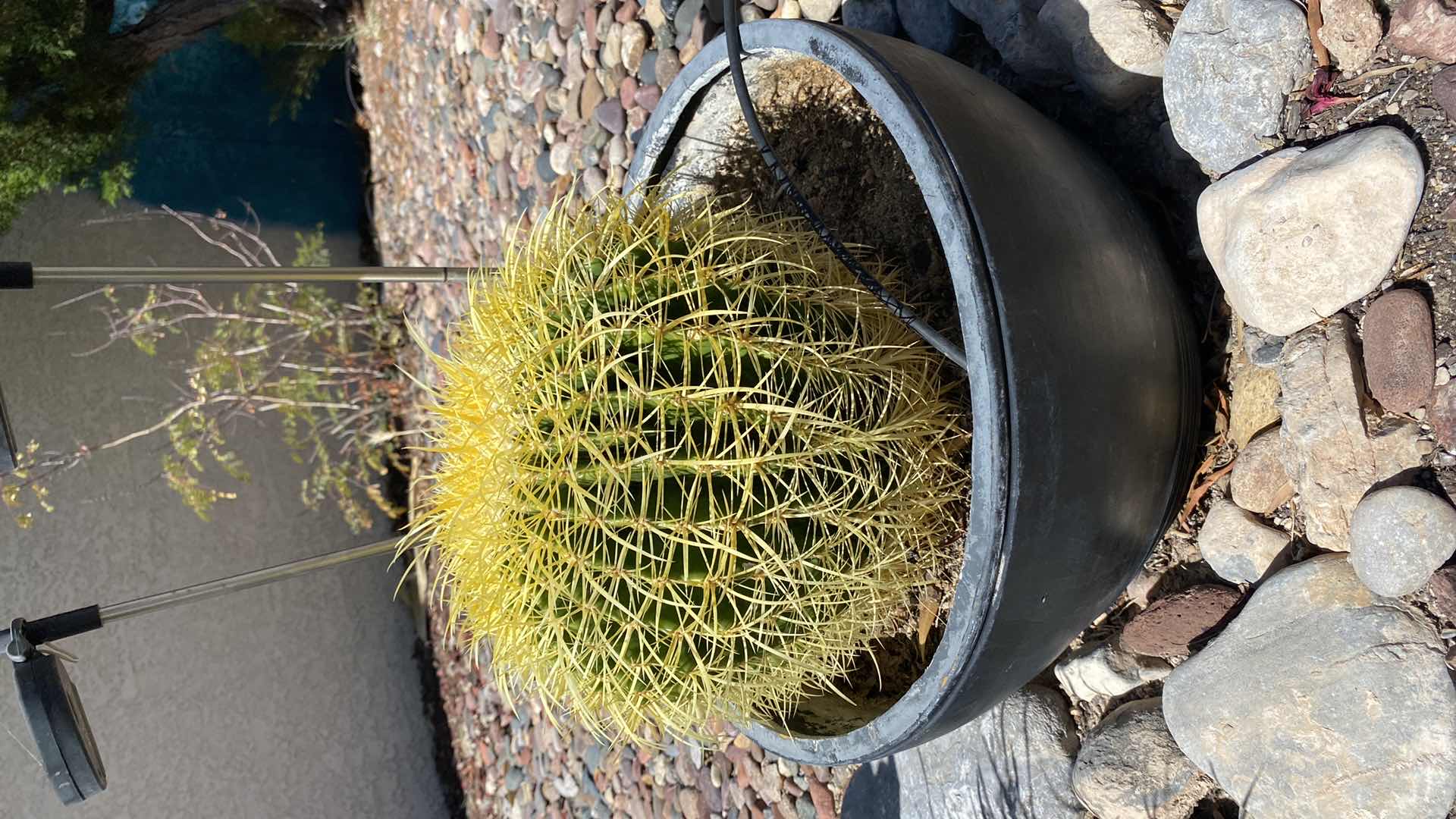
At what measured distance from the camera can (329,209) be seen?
241 cm

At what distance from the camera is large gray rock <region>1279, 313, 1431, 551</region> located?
64 centimetres

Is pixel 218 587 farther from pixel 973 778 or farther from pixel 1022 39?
pixel 1022 39

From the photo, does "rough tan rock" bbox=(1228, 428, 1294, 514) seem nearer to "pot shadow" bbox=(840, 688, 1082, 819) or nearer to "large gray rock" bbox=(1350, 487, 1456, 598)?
"large gray rock" bbox=(1350, 487, 1456, 598)

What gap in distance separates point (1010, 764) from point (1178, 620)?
9.4 inches

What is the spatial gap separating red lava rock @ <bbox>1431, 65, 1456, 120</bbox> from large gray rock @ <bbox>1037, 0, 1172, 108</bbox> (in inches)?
8.2

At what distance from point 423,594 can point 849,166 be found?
1.84 meters

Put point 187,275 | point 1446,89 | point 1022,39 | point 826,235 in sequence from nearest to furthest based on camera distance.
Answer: point 1446,89
point 826,235
point 1022,39
point 187,275

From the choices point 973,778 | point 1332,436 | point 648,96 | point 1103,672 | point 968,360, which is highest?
point 648,96

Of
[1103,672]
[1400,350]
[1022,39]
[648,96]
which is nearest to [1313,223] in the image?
[1400,350]

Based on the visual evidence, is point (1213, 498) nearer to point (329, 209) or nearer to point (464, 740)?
point (464, 740)

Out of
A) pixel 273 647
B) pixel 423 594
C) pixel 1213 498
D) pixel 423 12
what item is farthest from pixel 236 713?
pixel 1213 498

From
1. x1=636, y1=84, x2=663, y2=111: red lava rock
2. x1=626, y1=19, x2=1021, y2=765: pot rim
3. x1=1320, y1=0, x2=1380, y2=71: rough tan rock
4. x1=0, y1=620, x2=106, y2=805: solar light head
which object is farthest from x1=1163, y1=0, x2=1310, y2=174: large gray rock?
x1=0, y1=620, x2=106, y2=805: solar light head

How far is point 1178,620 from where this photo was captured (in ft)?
2.66

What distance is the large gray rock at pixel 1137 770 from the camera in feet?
2.63
